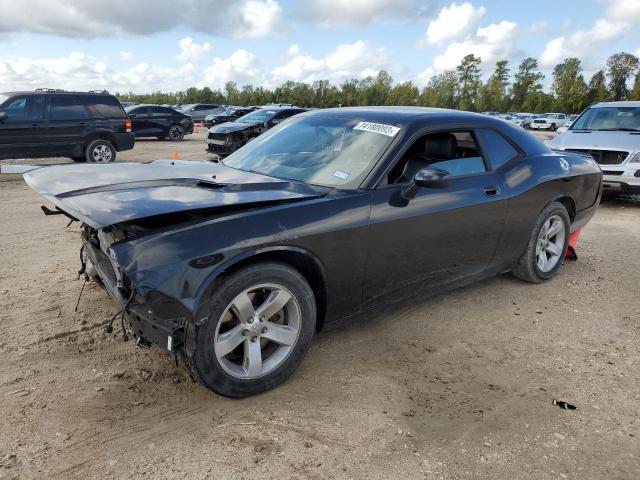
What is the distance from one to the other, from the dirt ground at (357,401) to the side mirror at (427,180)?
0.85 meters

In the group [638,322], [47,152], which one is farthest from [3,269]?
[47,152]

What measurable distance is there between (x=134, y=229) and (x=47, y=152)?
1015 centimetres

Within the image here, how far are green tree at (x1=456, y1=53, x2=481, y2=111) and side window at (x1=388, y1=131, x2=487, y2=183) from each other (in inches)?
2931

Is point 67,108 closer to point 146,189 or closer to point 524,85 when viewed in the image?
point 146,189

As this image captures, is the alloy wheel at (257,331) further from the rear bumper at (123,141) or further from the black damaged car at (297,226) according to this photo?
the rear bumper at (123,141)

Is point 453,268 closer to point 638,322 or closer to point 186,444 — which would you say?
point 638,322

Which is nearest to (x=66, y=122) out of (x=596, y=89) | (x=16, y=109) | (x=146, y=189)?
(x=16, y=109)

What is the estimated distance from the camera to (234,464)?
7.76 feet

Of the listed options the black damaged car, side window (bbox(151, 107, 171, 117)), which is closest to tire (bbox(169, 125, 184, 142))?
side window (bbox(151, 107, 171, 117))

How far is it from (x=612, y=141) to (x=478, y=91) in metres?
70.0

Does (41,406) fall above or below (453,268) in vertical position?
below

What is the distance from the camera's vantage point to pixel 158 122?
2078 centimetres

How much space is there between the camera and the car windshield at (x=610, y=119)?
30.3 ft

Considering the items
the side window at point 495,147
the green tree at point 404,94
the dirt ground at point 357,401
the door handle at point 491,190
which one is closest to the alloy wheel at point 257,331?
the dirt ground at point 357,401
